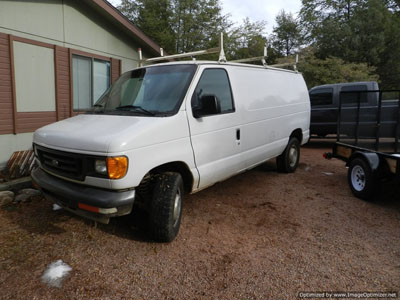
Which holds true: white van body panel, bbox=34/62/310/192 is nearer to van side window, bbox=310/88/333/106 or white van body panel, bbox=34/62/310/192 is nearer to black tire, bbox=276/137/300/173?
black tire, bbox=276/137/300/173

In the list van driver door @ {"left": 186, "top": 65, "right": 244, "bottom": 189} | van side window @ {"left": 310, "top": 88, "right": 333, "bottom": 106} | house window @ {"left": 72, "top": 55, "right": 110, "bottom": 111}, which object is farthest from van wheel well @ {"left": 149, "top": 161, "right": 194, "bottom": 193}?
van side window @ {"left": 310, "top": 88, "right": 333, "bottom": 106}

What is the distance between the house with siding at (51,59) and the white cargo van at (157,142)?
117 inches

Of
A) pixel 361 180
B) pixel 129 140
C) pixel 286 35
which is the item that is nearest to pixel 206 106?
pixel 129 140

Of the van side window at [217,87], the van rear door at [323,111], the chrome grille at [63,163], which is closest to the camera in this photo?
the chrome grille at [63,163]

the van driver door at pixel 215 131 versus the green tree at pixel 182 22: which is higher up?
the green tree at pixel 182 22

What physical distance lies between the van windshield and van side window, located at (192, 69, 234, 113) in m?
0.18

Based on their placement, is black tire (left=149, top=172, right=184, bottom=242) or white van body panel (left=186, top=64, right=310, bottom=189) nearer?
black tire (left=149, top=172, right=184, bottom=242)

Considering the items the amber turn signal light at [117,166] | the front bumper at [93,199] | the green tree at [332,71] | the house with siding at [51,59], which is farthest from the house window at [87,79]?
the green tree at [332,71]

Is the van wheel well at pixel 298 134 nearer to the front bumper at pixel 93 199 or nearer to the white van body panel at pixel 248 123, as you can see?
the white van body panel at pixel 248 123

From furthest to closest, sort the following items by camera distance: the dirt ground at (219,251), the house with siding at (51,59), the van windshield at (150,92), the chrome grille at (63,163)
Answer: the house with siding at (51,59) < the van windshield at (150,92) < the chrome grille at (63,163) < the dirt ground at (219,251)

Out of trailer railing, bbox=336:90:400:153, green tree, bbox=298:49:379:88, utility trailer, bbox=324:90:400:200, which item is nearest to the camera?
utility trailer, bbox=324:90:400:200

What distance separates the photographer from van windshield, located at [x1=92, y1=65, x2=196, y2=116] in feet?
11.8

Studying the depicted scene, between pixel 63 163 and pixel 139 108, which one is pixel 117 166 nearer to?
pixel 63 163

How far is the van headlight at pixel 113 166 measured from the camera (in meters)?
2.82
